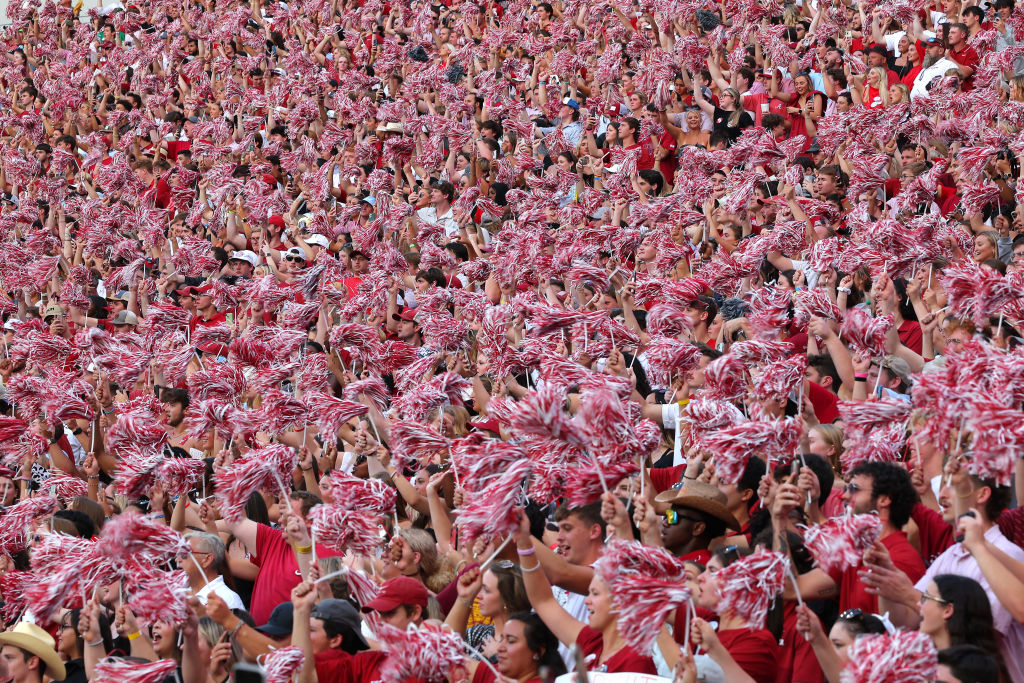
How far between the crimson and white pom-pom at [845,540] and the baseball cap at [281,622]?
7.38ft

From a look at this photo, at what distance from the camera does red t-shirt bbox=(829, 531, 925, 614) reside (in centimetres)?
475

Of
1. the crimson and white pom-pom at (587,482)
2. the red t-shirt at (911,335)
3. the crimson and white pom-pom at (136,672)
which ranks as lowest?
the red t-shirt at (911,335)

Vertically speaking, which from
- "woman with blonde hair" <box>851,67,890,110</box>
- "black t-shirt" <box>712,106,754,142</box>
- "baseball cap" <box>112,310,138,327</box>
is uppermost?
"woman with blonde hair" <box>851,67,890,110</box>

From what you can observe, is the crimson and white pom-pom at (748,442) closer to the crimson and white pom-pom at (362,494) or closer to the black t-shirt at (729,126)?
the crimson and white pom-pom at (362,494)

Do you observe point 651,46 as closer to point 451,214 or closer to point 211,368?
point 451,214

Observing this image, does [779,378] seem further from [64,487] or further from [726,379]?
[64,487]

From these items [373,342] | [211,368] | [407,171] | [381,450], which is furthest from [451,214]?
[381,450]

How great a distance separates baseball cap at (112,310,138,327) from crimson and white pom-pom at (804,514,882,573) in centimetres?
840

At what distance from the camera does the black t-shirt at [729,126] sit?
12391mm

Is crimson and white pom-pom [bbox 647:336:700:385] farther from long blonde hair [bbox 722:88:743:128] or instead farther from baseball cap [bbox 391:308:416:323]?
long blonde hair [bbox 722:88:743:128]

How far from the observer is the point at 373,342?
9.14 m

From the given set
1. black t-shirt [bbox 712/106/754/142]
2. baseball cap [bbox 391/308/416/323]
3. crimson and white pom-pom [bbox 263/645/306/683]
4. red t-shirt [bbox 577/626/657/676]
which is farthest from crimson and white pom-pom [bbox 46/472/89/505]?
black t-shirt [bbox 712/106/754/142]

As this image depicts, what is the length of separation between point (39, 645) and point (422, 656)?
2332mm

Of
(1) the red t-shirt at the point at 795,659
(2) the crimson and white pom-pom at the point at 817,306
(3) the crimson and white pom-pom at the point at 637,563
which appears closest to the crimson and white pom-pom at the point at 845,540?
(1) the red t-shirt at the point at 795,659
